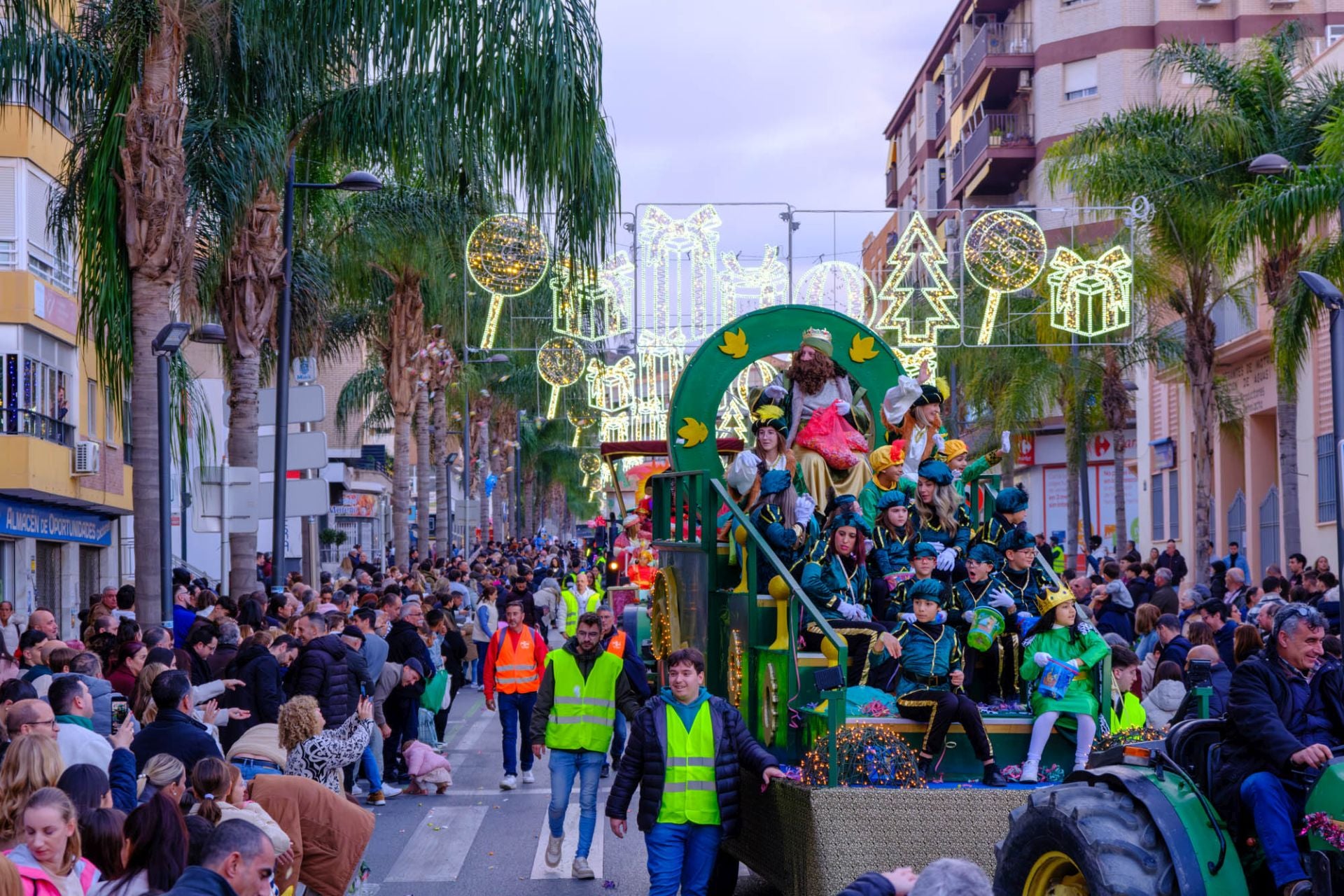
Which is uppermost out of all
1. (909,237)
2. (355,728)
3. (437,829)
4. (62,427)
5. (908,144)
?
(908,144)

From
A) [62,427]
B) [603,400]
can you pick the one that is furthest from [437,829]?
[603,400]

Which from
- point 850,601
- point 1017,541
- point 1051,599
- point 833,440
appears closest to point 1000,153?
point 833,440

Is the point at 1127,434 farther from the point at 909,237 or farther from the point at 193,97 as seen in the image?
the point at 193,97

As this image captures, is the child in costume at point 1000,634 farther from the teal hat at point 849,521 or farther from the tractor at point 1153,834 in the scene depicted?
the tractor at point 1153,834

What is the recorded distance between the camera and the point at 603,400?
3662cm

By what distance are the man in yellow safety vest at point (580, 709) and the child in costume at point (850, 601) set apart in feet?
6.91

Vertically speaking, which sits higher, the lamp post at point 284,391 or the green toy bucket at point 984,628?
the lamp post at point 284,391

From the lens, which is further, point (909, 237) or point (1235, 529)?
point (1235, 529)

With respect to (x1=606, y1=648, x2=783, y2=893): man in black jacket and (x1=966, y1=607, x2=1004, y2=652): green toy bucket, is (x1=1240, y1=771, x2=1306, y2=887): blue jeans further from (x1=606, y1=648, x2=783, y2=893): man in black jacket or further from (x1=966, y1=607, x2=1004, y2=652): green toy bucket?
(x1=966, y1=607, x2=1004, y2=652): green toy bucket

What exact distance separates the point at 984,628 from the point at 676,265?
15.5 meters

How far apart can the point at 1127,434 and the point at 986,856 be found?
2157 inches

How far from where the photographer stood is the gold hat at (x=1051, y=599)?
9555 mm

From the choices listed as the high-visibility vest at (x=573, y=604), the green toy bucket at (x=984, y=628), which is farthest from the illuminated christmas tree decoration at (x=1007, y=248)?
the green toy bucket at (x=984, y=628)

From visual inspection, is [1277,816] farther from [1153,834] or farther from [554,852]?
[554,852]
